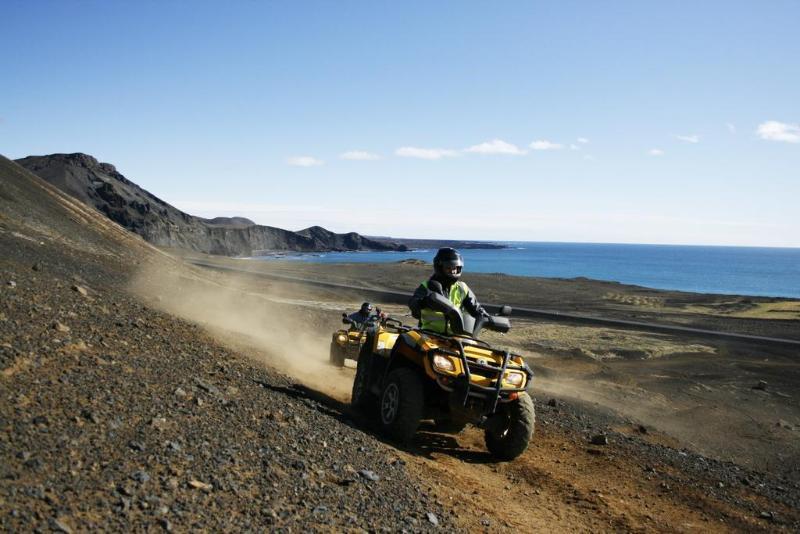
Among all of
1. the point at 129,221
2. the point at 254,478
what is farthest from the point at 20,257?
the point at 129,221

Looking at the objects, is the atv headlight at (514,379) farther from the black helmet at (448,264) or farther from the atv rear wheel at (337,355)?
the atv rear wheel at (337,355)

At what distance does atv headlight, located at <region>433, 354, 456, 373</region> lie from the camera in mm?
7922

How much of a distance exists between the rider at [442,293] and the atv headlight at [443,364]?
80 cm

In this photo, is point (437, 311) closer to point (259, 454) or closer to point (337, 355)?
point (259, 454)

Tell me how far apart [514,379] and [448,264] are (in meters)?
1.89

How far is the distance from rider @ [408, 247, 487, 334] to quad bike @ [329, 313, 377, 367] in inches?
272

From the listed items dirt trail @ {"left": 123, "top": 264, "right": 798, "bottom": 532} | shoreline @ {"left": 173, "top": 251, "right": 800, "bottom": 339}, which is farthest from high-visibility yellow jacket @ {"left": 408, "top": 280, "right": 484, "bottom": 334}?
shoreline @ {"left": 173, "top": 251, "right": 800, "bottom": 339}

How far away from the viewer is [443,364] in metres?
7.95

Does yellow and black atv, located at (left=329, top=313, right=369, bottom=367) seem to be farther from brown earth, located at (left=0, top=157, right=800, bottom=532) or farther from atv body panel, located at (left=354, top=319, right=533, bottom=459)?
atv body panel, located at (left=354, top=319, right=533, bottom=459)

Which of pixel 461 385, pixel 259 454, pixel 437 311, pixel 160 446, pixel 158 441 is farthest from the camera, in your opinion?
pixel 437 311

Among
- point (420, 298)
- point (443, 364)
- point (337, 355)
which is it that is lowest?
point (337, 355)

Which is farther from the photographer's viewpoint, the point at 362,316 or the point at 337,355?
the point at 362,316

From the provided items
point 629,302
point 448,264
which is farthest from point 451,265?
point 629,302

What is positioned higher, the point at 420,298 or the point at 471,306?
the point at 420,298
